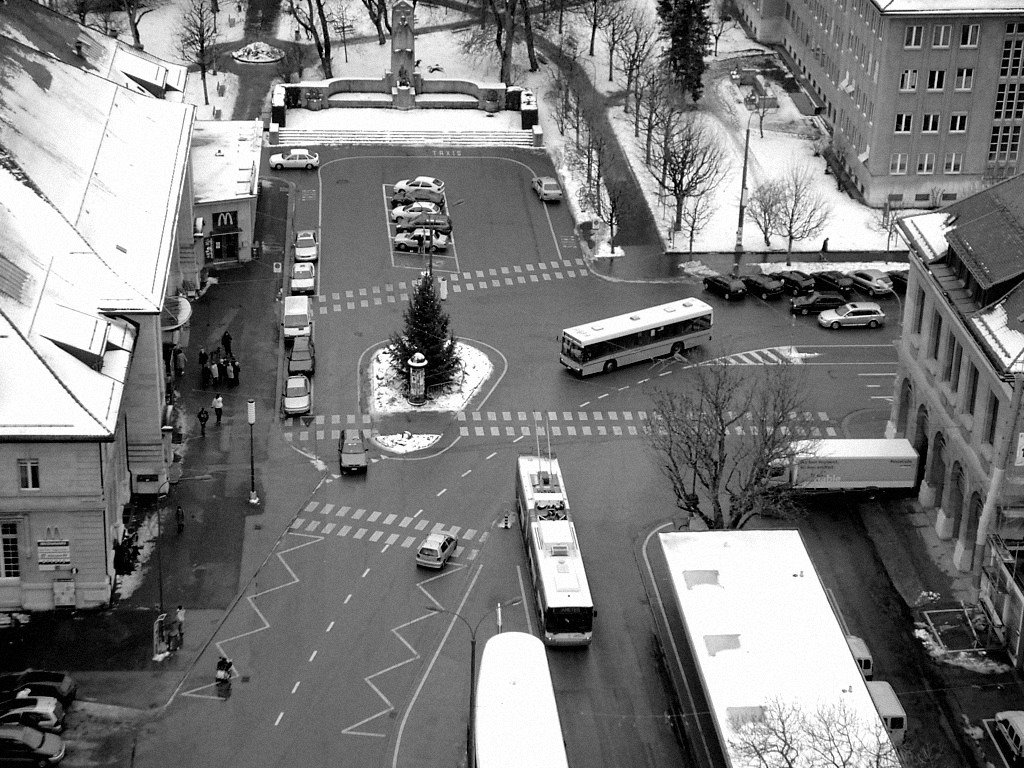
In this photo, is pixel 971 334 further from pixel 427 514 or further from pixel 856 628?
pixel 427 514

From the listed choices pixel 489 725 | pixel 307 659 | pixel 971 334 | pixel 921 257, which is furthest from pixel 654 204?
pixel 489 725

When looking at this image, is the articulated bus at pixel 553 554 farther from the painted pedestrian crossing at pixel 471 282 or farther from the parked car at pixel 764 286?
the parked car at pixel 764 286

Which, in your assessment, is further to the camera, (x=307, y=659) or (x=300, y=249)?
(x=300, y=249)

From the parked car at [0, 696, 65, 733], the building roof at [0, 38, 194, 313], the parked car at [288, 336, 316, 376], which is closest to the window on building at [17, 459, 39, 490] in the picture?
the parked car at [0, 696, 65, 733]

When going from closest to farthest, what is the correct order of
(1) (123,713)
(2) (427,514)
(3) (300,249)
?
(1) (123,713) → (2) (427,514) → (3) (300,249)

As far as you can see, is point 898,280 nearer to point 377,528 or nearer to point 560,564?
point 377,528

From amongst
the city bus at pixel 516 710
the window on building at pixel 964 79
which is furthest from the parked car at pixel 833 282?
the city bus at pixel 516 710

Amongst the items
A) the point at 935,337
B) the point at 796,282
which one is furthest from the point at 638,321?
the point at 935,337

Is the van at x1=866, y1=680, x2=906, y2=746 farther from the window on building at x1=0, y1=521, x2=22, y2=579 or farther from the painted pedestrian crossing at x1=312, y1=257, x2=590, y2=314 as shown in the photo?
the painted pedestrian crossing at x1=312, y1=257, x2=590, y2=314
